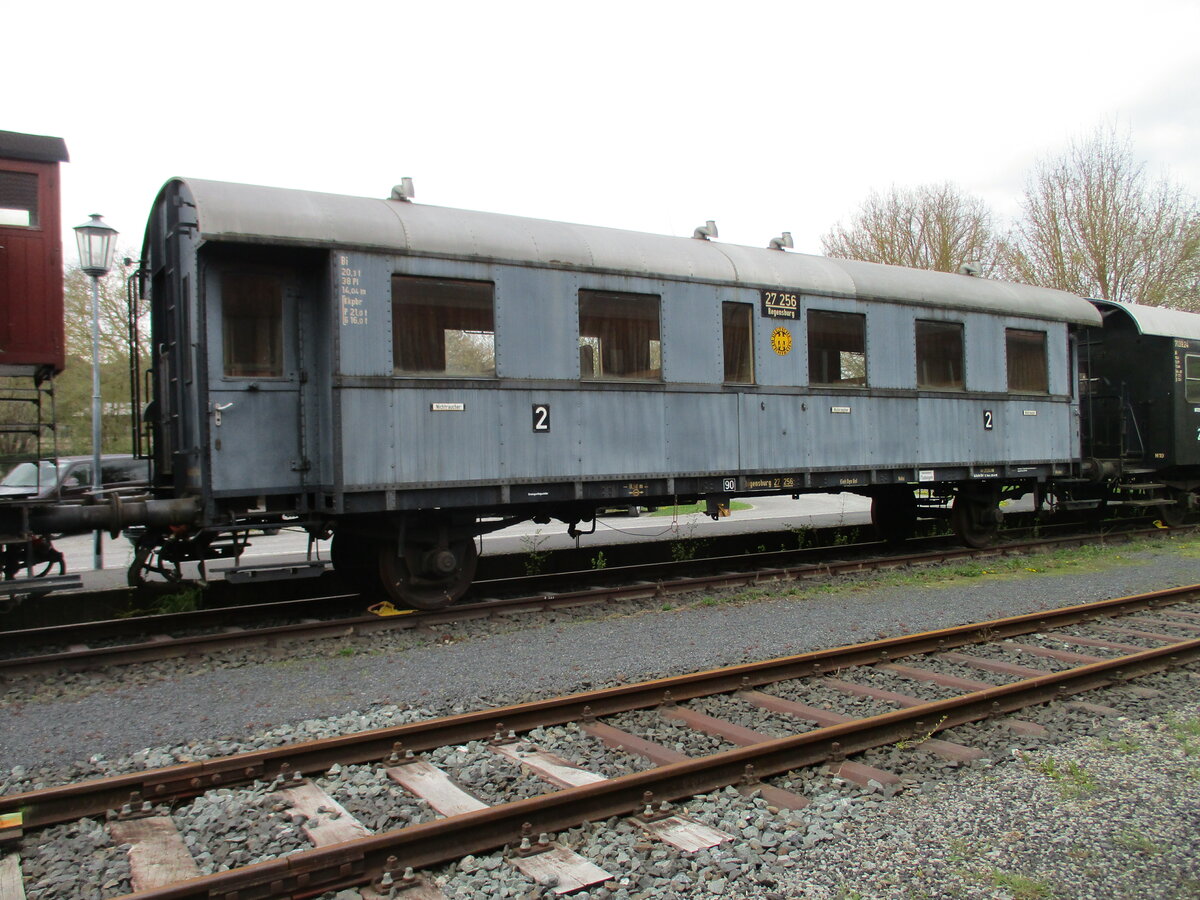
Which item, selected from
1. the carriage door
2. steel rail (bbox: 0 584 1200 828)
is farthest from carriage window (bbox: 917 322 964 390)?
the carriage door

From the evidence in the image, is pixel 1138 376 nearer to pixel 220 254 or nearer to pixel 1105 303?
pixel 1105 303

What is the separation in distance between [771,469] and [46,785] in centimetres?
767

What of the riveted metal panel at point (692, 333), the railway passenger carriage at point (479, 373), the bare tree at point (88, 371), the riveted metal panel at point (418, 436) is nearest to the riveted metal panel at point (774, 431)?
the railway passenger carriage at point (479, 373)

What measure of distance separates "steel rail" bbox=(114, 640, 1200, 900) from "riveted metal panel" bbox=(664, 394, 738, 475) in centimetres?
453

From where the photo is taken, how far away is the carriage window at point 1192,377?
14.6 metres

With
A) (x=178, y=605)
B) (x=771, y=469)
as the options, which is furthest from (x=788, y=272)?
(x=178, y=605)

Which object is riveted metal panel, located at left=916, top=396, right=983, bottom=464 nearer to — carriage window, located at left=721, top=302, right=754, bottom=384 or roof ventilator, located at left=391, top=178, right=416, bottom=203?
carriage window, located at left=721, top=302, right=754, bottom=384

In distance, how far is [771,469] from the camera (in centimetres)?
1027

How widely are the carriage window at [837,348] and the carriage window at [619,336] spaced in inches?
90.3

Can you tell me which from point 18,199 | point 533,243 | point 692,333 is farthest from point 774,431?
point 18,199

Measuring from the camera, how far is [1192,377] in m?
Answer: 14.7

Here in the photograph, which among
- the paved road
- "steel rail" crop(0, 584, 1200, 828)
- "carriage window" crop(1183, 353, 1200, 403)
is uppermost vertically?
"carriage window" crop(1183, 353, 1200, 403)

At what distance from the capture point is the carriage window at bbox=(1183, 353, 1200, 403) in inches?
573

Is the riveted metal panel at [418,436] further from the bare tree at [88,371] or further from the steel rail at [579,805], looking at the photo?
the bare tree at [88,371]
